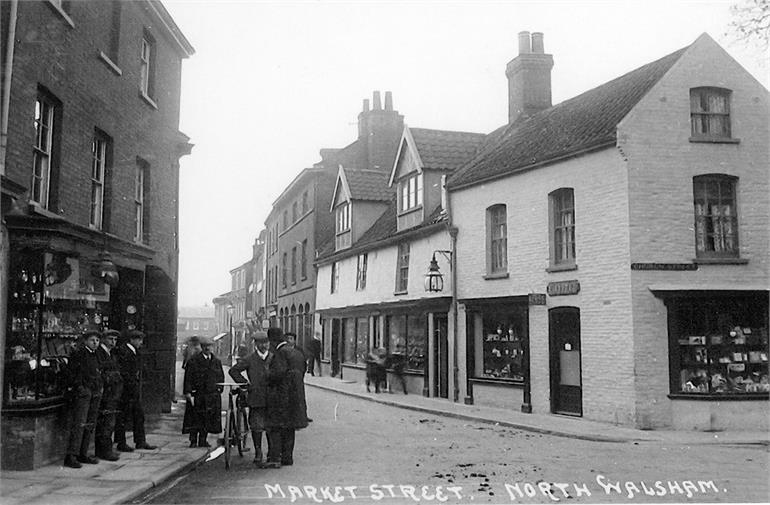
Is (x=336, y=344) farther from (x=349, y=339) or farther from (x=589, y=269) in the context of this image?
(x=589, y=269)

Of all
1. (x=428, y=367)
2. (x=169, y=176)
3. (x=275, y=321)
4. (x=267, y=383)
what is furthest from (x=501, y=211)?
(x=275, y=321)

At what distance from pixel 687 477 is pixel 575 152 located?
28.1ft

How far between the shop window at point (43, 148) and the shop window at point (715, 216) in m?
12.3

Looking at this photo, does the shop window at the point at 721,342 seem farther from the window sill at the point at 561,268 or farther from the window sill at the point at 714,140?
the window sill at the point at 714,140

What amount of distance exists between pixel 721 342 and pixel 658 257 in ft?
7.09

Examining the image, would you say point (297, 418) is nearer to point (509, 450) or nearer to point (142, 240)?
point (509, 450)

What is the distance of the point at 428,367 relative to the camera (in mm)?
21672

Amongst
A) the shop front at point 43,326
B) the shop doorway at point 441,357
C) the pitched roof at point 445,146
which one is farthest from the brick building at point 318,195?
the shop front at point 43,326

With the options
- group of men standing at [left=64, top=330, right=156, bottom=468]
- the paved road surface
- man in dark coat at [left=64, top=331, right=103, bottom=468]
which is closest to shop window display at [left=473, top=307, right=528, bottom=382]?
the paved road surface

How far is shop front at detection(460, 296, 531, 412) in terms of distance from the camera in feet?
57.9

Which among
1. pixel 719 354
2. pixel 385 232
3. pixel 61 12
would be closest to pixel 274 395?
pixel 61 12

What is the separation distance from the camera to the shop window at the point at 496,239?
18688 millimetres

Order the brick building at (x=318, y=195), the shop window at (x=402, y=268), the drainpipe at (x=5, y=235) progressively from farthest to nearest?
the brick building at (x=318, y=195) → the shop window at (x=402, y=268) → the drainpipe at (x=5, y=235)

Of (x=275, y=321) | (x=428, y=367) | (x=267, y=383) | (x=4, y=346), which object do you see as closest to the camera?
(x=4, y=346)
